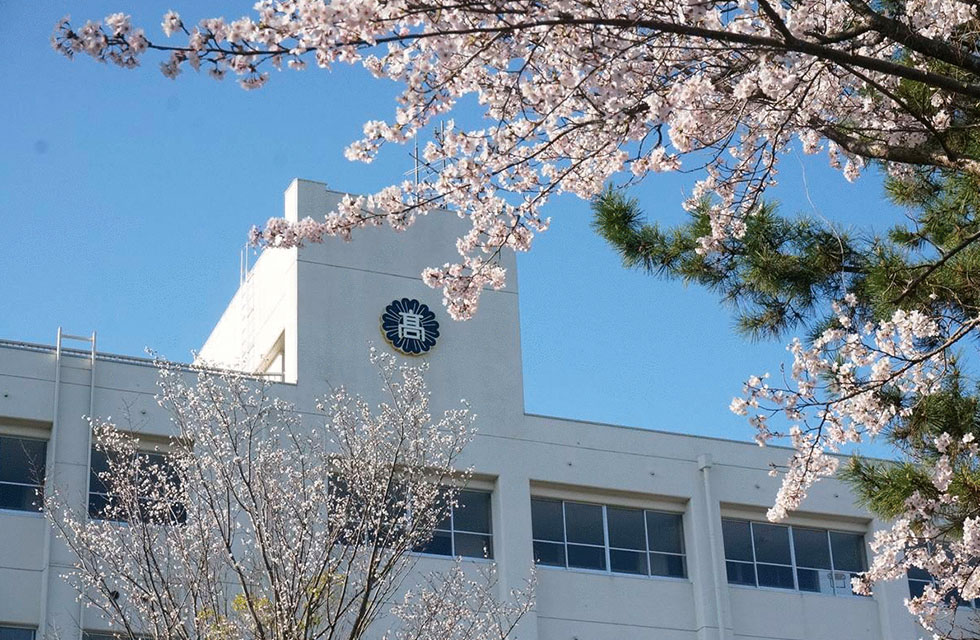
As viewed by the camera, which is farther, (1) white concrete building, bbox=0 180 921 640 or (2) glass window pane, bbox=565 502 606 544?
(2) glass window pane, bbox=565 502 606 544

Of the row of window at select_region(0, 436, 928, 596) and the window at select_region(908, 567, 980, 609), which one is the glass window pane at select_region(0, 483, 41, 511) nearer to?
the row of window at select_region(0, 436, 928, 596)

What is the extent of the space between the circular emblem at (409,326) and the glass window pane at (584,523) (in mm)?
3390

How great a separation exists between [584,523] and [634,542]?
0.89 m

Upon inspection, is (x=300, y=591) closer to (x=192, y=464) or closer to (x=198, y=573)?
(x=198, y=573)

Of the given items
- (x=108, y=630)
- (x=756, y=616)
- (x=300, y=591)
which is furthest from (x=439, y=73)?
(x=756, y=616)

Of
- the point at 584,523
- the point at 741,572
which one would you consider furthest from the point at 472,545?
the point at 741,572

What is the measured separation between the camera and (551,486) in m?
23.2

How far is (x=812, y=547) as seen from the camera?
25125mm

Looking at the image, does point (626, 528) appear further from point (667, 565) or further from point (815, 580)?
point (815, 580)

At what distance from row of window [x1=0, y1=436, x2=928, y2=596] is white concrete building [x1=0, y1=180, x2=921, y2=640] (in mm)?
31

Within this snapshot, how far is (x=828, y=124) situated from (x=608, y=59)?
2.08m

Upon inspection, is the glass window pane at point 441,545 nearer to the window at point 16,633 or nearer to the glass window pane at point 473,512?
the glass window pane at point 473,512

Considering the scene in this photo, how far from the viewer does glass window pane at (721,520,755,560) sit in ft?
80.0

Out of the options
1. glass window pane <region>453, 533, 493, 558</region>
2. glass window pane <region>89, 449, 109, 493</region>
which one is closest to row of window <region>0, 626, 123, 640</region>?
glass window pane <region>89, 449, 109, 493</region>
